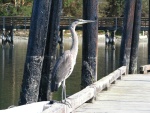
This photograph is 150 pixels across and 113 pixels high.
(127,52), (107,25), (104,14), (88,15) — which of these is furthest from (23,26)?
(88,15)

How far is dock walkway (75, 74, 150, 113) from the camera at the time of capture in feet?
35.4

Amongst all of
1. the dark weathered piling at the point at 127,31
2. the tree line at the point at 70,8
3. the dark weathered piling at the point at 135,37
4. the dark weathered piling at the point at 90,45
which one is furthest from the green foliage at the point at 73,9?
the dark weathered piling at the point at 90,45

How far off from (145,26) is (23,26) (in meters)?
12.0

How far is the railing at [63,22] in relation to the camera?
173ft

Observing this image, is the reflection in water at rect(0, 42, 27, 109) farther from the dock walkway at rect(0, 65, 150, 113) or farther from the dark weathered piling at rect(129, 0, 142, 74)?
the dark weathered piling at rect(129, 0, 142, 74)

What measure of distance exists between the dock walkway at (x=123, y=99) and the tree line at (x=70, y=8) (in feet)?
185

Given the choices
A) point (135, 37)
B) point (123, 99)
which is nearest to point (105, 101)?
point (123, 99)

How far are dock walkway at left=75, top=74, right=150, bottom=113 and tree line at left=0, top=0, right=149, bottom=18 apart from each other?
185 ft

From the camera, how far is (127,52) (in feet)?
64.6

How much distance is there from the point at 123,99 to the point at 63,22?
42.8 m

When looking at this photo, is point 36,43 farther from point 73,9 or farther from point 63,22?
point 73,9

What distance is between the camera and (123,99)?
12.3 m

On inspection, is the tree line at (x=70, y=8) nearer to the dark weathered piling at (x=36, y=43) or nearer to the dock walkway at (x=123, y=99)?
the dock walkway at (x=123, y=99)

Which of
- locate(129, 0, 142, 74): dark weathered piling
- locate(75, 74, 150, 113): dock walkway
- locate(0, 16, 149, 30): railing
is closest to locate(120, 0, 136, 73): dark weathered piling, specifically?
locate(129, 0, 142, 74): dark weathered piling
